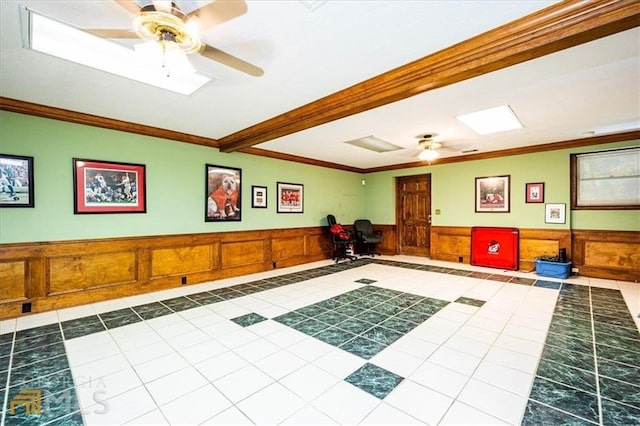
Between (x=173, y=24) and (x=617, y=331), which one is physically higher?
(x=173, y=24)

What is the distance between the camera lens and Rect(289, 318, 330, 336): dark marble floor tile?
9.93ft

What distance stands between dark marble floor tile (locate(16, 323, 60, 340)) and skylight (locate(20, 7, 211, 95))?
275 centimetres

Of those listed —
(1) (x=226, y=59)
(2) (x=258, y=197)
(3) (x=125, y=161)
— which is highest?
(1) (x=226, y=59)

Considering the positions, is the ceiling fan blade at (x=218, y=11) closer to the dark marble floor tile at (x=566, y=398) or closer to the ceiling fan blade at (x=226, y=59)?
the ceiling fan blade at (x=226, y=59)

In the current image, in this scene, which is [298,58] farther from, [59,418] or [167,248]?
[167,248]

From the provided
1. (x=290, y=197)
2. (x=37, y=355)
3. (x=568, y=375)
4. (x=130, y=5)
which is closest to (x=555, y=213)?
(x=568, y=375)

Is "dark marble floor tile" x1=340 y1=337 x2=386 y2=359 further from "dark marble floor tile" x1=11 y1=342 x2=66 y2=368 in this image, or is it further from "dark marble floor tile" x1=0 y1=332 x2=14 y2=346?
"dark marble floor tile" x1=0 y1=332 x2=14 y2=346

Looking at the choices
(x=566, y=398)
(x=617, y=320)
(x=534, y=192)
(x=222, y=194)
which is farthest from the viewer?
(x=534, y=192)

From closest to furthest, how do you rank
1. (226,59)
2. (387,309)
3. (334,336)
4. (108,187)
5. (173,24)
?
(173,24)
(226,59)
(334,336)
(387,309)
(108,187)

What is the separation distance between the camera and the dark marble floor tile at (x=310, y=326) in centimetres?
303

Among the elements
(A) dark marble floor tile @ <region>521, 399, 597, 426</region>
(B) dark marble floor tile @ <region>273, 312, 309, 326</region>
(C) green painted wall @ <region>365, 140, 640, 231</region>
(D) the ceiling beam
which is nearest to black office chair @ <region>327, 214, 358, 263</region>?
(C) green painted wall @ <region>365, 140, 640, 231</region>

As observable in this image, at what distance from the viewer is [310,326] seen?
3158 millimetres

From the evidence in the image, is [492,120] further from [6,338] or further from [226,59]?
[6,338]

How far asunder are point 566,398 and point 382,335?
1433 millimetres
